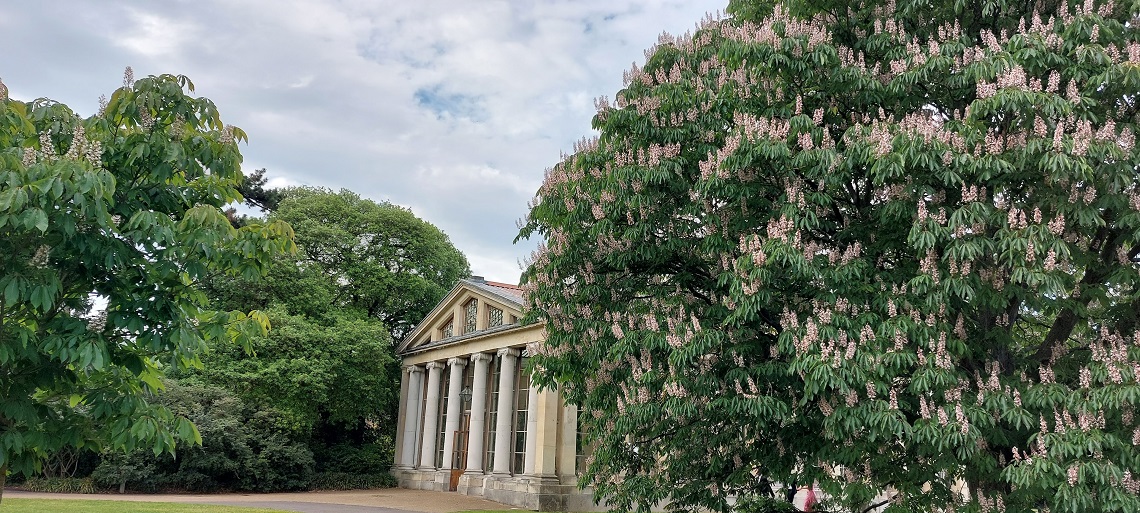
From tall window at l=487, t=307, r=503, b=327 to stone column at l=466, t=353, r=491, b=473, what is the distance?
4.47 feet

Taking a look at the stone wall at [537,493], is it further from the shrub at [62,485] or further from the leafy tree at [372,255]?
the leafy tree at [372,255]

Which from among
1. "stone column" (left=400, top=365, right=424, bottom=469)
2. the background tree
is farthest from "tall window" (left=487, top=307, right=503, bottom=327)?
"stone column" (left=400, top=365, right=424, bottom=469)

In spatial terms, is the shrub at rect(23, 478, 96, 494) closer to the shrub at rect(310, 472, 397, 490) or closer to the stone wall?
the shrub at rect(310, 472, 397, 490)

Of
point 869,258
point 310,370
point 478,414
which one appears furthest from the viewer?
point 310,370

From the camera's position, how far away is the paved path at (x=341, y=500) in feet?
88.7

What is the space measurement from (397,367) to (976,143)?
38.0m

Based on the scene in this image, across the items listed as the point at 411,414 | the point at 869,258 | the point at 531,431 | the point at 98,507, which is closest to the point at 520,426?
the point at 531,431

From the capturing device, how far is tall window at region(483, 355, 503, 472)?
34.8m

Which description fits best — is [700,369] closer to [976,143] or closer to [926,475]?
[926,475]

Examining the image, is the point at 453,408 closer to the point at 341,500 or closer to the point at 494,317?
the point at 494,317

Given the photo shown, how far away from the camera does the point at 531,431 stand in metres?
30.0

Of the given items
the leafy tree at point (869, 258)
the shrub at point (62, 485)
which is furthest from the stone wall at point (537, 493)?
the leafy tree at point (869, 258)

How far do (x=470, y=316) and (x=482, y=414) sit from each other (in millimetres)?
4868

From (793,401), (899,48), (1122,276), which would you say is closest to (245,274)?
(793,401)
